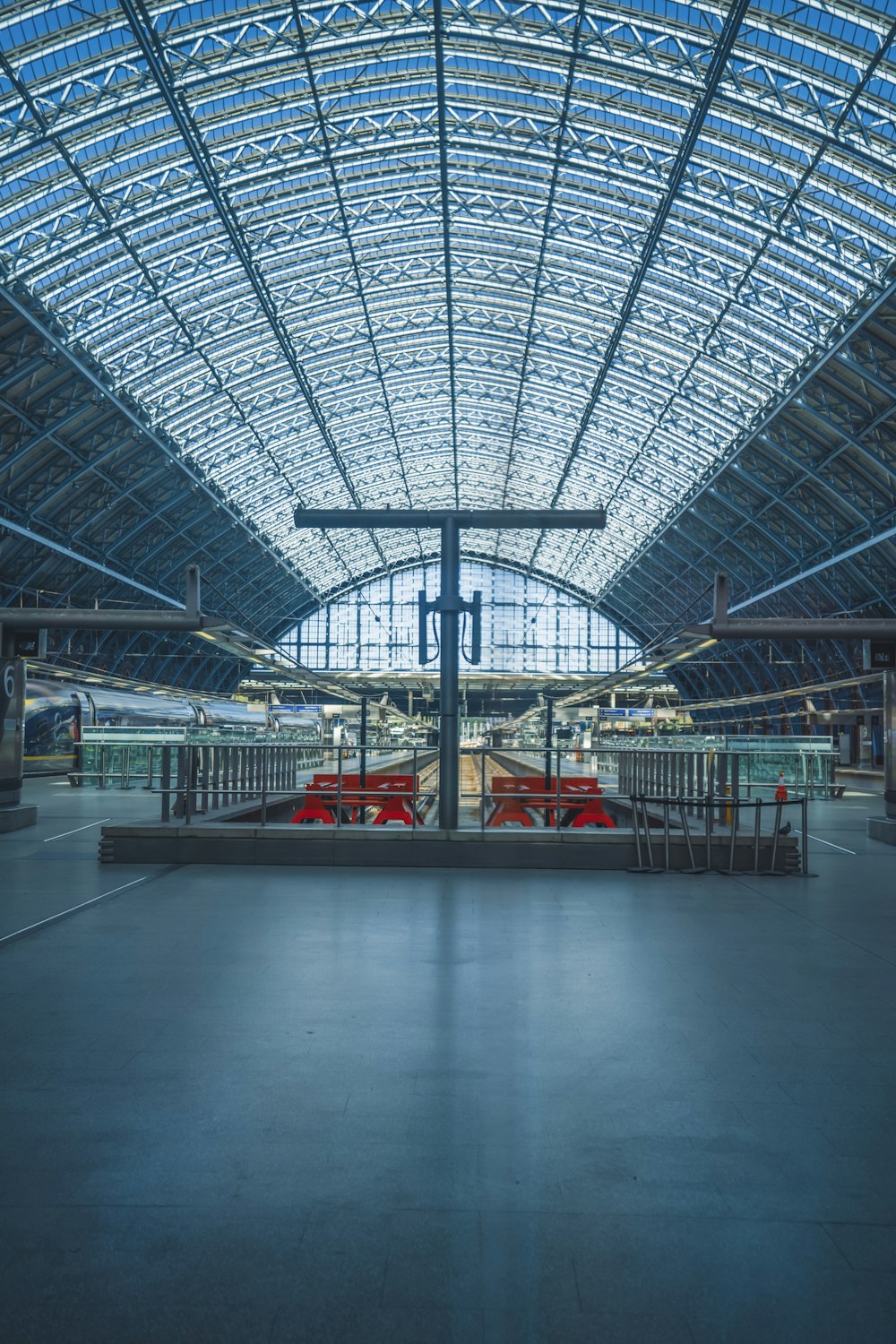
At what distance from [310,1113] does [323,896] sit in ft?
20.6

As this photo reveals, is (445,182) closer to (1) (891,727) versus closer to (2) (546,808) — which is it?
(2) (546,808)

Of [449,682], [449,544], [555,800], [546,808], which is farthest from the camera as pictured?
[546,808]

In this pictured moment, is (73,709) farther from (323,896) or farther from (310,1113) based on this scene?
(310,1113)

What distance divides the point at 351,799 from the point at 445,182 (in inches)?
911

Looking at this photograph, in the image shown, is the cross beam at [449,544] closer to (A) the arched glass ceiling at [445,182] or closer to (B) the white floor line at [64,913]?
(B) the white floor line at [64,913]

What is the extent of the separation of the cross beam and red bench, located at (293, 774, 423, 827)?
415cm

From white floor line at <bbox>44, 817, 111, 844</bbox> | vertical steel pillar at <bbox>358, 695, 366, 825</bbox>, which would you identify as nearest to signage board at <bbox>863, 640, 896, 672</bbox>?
vertical steel pillar at <bbox>358, 695, 366, 825</bbox>

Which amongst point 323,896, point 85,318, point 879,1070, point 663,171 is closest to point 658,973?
point 879,1070

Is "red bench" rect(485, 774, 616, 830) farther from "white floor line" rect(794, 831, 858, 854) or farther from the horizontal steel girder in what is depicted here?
the horizontal steel girder

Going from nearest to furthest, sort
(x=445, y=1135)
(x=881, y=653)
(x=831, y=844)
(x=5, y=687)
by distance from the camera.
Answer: (x=445, y=1135) < (x=831, y=844) < (x=5, y=687) < (x=881, y=653)

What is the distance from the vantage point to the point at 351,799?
20969 millimetres

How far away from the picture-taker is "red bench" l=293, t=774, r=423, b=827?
2044 cm

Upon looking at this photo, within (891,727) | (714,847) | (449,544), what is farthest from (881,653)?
(449,544)

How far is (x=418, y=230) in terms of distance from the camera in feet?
123
